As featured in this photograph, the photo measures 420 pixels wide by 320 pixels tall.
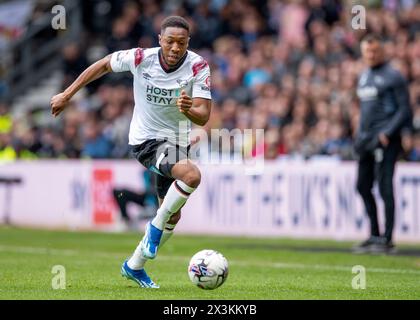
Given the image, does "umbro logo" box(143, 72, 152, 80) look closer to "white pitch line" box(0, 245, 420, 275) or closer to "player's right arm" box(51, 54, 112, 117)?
"player's right arm" box(51, 54, 112, 117)

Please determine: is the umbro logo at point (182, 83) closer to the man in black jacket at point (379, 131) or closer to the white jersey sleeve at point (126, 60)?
the white jersey sleeve at point (126, 60)

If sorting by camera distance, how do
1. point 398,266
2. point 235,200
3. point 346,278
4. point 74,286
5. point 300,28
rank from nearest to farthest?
point 74,286 < point 346,278 < point 398,266 < point 235,200 < point 300,28

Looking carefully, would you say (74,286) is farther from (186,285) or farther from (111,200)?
(111,200)

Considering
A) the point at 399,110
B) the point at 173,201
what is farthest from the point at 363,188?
the point at 173,201

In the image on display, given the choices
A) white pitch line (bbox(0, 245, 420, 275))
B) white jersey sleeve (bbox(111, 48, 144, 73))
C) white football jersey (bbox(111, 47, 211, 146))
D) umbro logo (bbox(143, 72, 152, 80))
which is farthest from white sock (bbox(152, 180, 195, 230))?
white pitch line (bbox(0, 245, 420, 275))

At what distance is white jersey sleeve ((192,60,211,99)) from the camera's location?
29.9 feet

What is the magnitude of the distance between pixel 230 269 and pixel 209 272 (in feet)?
8.33

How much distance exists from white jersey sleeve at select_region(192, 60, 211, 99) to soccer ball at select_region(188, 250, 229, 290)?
1.51 meters

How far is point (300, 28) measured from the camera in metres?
20.8

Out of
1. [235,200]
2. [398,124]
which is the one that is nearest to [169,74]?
[398,124]

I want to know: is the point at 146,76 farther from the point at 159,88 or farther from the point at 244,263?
the point at 244,263

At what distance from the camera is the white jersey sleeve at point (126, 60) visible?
30.4 ft
